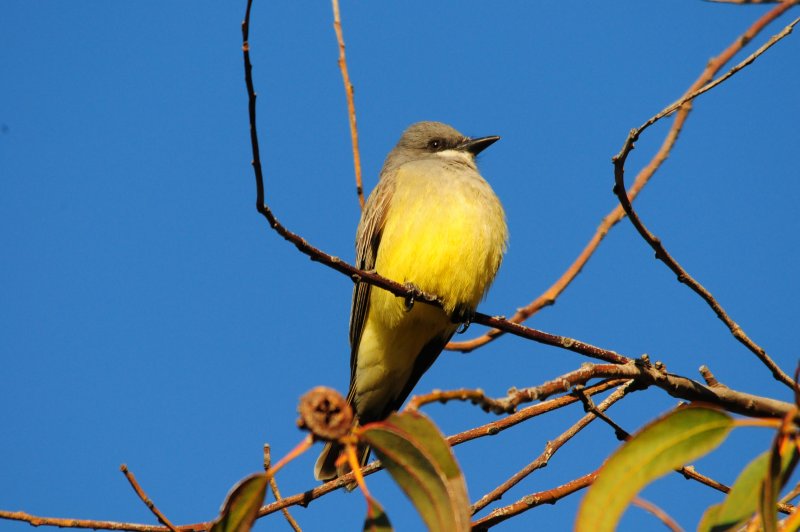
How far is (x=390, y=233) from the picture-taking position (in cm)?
550

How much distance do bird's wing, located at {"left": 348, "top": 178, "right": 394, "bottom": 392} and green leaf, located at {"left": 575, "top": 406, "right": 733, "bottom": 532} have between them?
3381 millimetres

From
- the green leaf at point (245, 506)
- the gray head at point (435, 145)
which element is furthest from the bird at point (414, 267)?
the green leaf at point (245, 506)

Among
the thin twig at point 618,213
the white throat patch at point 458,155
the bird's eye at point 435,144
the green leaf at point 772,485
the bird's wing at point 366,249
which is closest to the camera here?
the green leaf at point 772,485

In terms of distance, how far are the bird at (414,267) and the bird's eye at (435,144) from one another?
0.38 meters

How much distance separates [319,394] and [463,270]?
3108 millimetres

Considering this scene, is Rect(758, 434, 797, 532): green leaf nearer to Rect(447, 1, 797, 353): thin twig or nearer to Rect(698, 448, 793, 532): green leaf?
Rect(698, 448, 793, 532): green leaf

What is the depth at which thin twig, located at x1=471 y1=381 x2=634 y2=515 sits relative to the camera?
3225 millimetres

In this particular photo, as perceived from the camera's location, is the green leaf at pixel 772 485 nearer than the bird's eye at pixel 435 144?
Yes

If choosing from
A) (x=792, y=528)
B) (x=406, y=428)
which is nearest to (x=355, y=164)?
(x=406, y=428)

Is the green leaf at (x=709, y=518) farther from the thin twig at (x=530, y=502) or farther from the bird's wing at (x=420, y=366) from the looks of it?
the bird's wing at (x=420, y=366)

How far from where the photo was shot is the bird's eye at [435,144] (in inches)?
273

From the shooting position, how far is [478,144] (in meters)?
6.64

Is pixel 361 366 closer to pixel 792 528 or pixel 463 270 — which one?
pixel 463 270

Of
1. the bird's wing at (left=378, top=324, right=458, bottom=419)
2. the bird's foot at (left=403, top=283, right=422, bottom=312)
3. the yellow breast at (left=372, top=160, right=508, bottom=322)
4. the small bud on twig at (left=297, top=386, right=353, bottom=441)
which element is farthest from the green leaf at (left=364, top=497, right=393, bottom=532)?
the bird's wing at (left=378, top=324, right=458, bottom=419)
